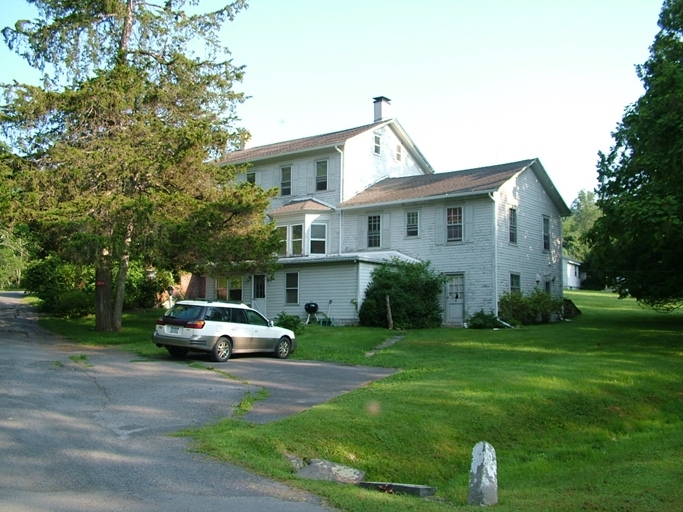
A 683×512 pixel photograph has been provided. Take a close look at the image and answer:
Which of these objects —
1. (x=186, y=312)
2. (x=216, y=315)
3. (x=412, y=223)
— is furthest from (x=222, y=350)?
(x=412, y=223)

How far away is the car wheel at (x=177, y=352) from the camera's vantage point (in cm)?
1741

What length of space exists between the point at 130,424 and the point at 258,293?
874 inches

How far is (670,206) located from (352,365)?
29.4 ft

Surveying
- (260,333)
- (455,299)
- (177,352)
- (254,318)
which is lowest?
(177,352)

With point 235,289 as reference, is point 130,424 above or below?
below

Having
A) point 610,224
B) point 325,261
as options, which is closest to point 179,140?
point 325,261

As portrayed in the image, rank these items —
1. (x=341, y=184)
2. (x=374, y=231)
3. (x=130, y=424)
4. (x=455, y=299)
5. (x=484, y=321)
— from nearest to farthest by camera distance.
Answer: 1. (x=130, y=424)
2. (x=484, y=321)
3. (x=455, y=299)
4. (x=374, y=231)
5. (x=341, y=184)

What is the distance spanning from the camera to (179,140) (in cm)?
2162

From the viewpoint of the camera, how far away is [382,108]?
117ft

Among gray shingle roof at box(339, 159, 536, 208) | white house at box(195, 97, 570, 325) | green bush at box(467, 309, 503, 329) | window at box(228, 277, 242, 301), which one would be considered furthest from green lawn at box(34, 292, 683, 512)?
window at box(228, 277, 242, 301)

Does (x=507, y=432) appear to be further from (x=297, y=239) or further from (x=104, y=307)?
(x=297, y=239)

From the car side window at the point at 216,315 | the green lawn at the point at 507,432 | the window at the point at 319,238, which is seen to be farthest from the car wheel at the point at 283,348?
the window at the point at 319,238

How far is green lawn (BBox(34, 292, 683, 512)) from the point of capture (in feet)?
23.0

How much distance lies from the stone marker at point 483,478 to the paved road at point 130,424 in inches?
69.5
